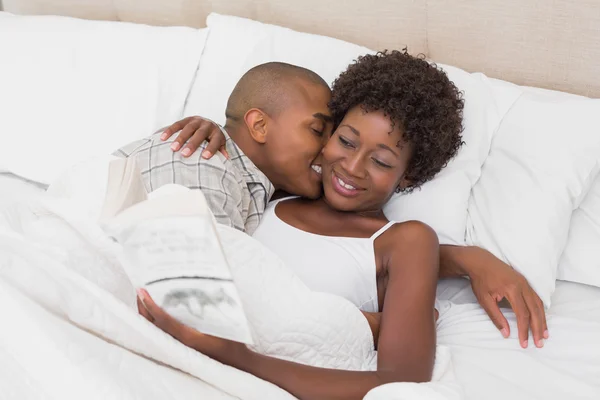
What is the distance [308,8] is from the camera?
5.92ft

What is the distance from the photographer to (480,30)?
62.9 inches

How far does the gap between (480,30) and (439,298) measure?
2.02ft

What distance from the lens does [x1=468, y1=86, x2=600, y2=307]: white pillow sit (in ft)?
4.44

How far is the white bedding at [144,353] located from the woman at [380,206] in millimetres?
89

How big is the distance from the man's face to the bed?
23 centimetres

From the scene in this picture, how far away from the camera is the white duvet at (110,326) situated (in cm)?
89

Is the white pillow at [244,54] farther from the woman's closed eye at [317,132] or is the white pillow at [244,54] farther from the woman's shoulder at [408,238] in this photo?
the woman's shoulder at [408,238]

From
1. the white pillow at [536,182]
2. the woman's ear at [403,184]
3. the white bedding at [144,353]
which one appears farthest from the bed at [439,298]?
the woman's ear at [403,184]

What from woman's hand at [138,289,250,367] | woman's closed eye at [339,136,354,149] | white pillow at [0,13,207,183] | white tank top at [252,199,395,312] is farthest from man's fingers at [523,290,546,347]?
white pillow at [0,13,207,183]

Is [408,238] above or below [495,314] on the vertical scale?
above

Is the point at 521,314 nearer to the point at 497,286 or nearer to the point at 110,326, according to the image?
the point at 497,286

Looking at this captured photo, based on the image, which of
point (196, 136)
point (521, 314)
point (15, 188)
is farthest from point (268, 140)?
point (15, 188)

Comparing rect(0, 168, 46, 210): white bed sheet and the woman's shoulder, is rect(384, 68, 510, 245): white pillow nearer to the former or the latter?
the woman's shoulder

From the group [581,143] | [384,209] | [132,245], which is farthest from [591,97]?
[132,245]
